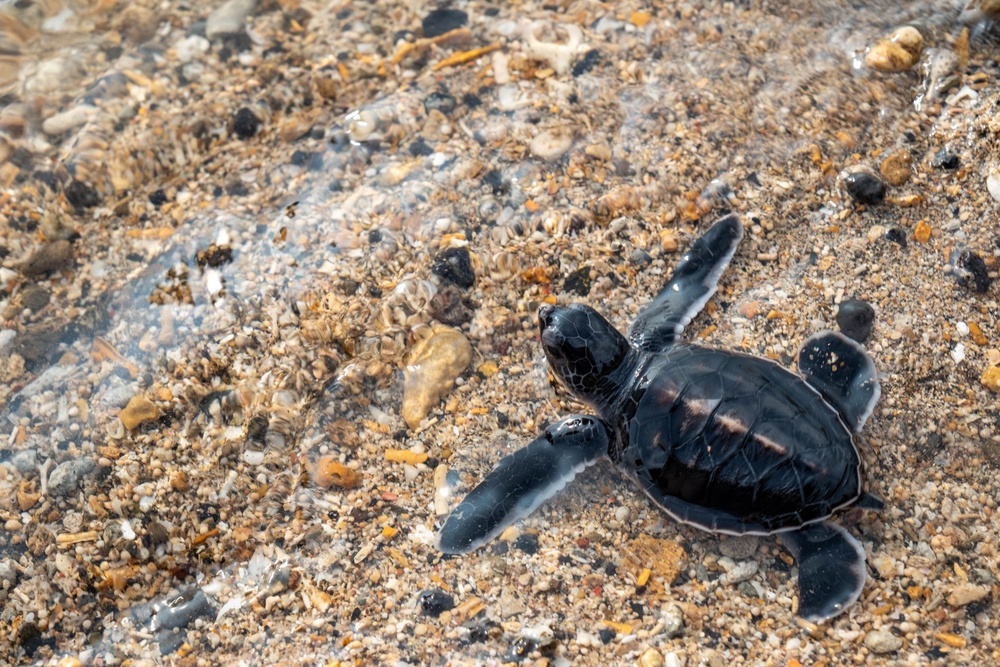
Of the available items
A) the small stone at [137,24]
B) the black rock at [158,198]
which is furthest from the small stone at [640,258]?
the small stone at [137,24]

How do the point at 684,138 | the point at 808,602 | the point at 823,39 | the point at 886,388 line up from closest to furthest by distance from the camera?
the point at 808,602 < the point at 886,388 < the point at 684,138 < the point at 823,39

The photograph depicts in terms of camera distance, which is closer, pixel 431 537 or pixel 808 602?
pixel 808 602

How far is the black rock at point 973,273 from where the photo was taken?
11.5ft

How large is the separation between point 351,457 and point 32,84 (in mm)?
3292

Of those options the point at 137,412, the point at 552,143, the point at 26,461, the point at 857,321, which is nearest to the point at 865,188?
the point at 857,321

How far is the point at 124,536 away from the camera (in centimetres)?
322

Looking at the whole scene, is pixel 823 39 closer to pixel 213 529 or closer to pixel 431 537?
pixel 431 537

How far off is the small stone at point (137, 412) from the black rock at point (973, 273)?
384 cm

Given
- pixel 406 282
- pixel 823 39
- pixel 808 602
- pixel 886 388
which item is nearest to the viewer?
pixel 808 602

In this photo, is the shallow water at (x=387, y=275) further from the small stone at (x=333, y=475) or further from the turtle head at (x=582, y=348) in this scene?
the turtle head at (x=582, y=348)

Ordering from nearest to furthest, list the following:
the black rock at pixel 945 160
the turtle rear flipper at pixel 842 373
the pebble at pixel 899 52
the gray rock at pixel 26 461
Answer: the turtle rear flipper at pixel 842 373 < the gray rock at pixel 26 461 < the black rock at pixel 945 160 < the pebble at pixel 899 52

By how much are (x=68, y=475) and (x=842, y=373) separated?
347 centimetres

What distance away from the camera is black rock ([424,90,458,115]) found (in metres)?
4.30

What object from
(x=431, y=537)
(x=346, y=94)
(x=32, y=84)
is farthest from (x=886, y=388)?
(x=32, y=84)
